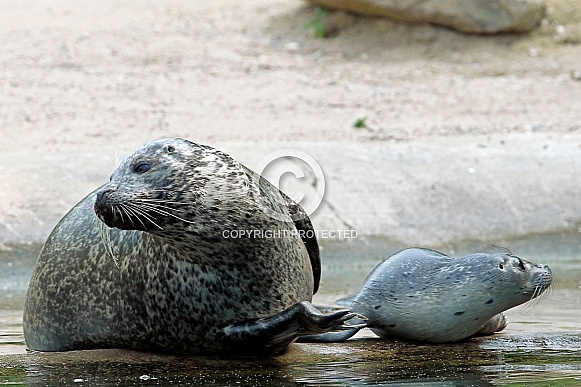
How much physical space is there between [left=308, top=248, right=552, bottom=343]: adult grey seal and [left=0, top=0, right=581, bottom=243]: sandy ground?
9.65 ft

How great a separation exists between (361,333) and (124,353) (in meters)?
1.30

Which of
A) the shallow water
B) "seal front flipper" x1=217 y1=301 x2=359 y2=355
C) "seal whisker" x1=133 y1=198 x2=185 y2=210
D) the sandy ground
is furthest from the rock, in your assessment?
"seal whisker" x1=133 y1=198 x2=185 y2=210

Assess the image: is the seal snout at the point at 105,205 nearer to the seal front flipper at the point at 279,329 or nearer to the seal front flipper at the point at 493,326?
the seal front flipper at the point at 279,329

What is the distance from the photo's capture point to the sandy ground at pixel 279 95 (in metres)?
8.87

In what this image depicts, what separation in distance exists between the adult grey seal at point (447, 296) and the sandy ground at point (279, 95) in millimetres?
2942

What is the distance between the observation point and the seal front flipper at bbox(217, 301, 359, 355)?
4559 millimetres

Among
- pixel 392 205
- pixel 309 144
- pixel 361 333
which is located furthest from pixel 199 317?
pixel 309 144

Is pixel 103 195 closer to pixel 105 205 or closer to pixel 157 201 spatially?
pixel 105 205

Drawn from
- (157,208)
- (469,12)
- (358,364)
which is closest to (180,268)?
(157,208)

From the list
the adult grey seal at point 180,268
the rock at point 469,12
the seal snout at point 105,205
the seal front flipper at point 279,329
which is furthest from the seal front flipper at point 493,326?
the rock at point 469,12

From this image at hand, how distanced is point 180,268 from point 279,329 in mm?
567

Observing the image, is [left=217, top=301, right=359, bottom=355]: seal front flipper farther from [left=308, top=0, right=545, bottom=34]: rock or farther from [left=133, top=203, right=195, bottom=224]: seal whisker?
[left=308, top=0, right=545, bottom=34]: rock

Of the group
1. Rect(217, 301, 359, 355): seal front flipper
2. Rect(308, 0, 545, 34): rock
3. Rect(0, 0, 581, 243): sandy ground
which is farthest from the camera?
Rect(308, 0, 545, 34): rock

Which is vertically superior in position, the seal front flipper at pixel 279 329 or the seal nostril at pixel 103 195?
the seal nostril at pixel 103 195
